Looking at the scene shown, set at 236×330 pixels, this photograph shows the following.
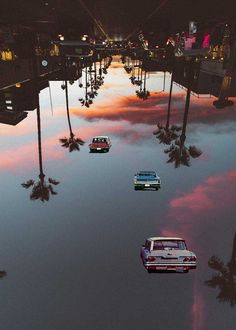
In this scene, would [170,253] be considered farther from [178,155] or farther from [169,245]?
[178,155]

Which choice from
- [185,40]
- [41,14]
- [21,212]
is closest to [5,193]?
[21,212]

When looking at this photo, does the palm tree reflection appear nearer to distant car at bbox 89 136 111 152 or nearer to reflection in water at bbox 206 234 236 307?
distant car at bbox 89 136 111 152

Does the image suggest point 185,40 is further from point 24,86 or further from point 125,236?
point 24,86

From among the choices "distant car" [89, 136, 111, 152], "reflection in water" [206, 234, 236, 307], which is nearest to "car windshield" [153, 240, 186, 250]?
"reflection in water" [206, 234, 236, 307]

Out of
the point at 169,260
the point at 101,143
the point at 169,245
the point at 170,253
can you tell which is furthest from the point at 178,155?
the point at 169,260

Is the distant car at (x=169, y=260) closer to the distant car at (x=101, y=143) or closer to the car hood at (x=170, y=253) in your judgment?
the car hood at (x=170, y=253)

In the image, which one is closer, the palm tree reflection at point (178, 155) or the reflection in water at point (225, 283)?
the reflection in water at point (225, 283)

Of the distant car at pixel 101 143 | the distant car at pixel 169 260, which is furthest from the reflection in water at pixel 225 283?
the distant car at pixel 101 143

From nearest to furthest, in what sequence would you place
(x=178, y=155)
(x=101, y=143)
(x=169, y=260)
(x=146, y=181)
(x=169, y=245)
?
(x=169, y=260), (x=169, y=245), (x=146, y=181), (x=178, y=155), (x=101, y=143)
